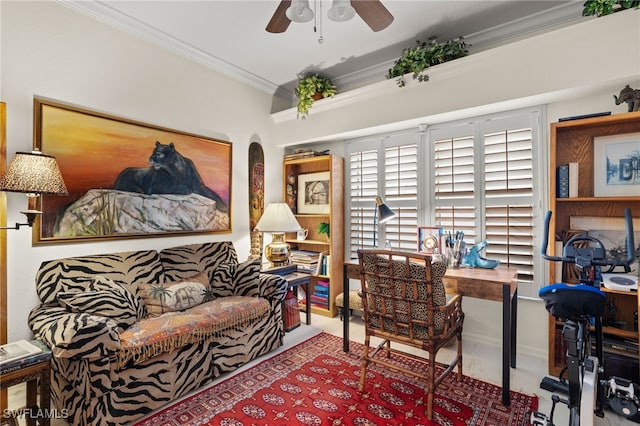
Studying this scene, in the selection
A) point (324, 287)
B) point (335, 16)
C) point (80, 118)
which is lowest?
point (324, 287)

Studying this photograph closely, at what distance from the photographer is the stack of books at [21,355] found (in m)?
1.55

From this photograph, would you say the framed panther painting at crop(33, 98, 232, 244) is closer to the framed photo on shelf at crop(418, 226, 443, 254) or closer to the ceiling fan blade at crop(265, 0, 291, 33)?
the ceiling fan blade at crop(265, 0, 291, 33)

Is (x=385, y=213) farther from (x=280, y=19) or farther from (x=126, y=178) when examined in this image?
(x=126, y=178)

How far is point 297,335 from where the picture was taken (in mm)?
3197

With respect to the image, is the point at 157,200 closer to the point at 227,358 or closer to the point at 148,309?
the point at 148,309

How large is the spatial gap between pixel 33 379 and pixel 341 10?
255 cm

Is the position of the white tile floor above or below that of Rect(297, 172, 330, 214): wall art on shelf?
below

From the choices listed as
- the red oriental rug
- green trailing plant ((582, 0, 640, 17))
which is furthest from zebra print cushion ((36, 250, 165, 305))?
green trailing plant ((582, 0, 640, 17))

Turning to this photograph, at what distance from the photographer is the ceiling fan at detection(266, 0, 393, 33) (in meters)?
1.71

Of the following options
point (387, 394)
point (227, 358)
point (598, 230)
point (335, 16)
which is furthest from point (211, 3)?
point (598, 230)

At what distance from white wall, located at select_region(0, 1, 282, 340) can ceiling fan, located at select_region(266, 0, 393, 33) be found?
1.42 metres

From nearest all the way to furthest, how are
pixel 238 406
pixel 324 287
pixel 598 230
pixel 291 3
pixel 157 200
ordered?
pixel 291 3
pixel 238 406
pixel 598 230
pixel 157 200
pixel 324 287

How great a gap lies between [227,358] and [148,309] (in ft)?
2.30

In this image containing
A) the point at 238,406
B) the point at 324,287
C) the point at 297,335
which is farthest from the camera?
the point at 324,287
